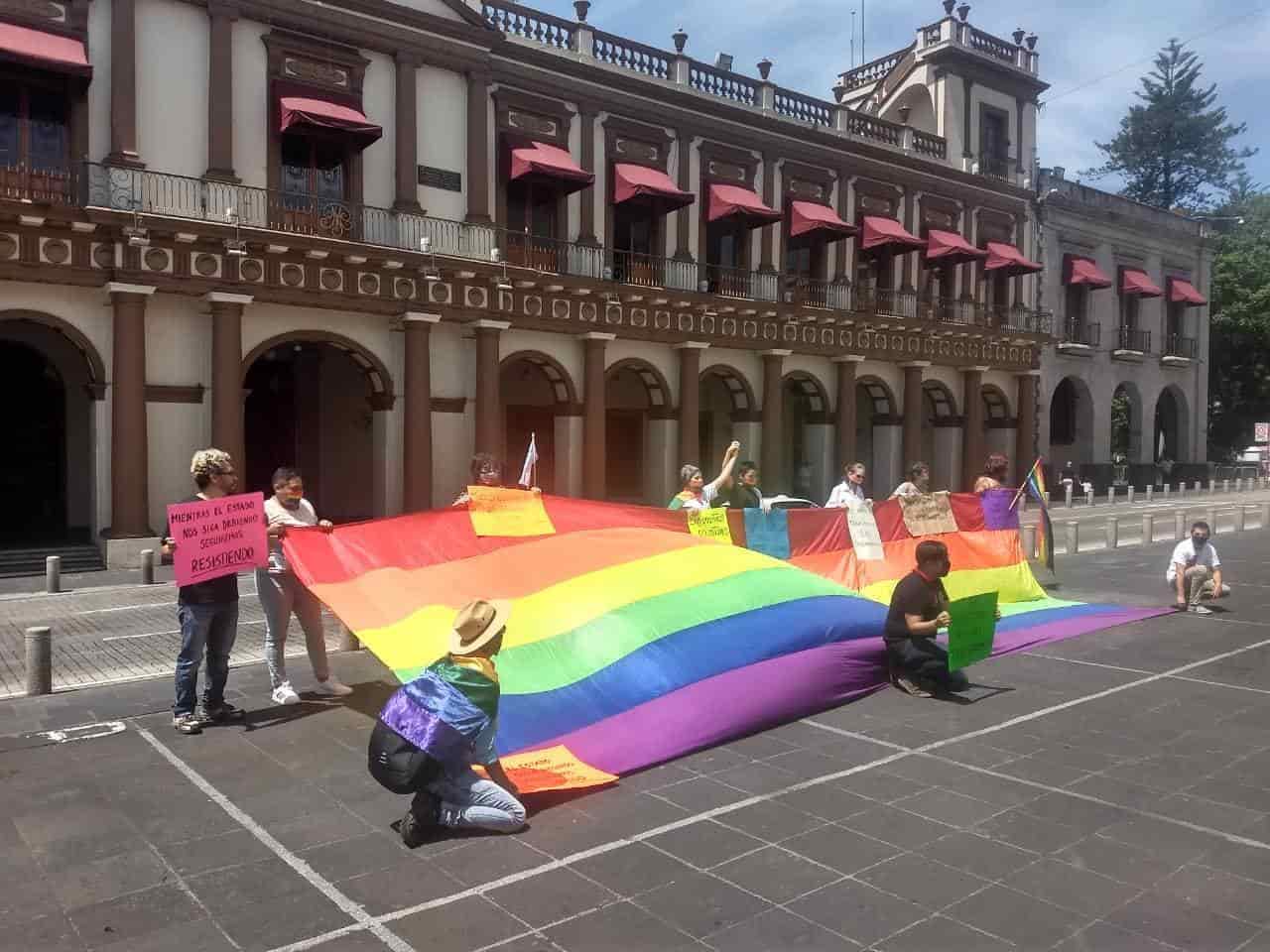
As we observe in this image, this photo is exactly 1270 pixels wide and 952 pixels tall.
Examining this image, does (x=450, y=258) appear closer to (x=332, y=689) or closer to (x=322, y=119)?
(x=322, y=119)

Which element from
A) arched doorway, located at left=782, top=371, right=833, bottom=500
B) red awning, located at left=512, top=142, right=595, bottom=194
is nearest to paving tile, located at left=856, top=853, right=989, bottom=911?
red awning, located at left=512, top=142, right=595, bottom=194

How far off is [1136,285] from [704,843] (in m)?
43.2

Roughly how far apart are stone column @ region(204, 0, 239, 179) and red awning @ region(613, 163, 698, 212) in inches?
367

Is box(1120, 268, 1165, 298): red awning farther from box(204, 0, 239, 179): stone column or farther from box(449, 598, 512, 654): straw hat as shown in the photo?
box(449, 598, 512, 654): straw hat

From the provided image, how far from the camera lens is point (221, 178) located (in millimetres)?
19078

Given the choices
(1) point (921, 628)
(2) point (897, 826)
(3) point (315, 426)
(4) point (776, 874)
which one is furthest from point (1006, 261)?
(4) point (776, 874)

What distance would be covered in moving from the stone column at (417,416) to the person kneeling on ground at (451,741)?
16.6m

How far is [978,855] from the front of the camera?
5152mm

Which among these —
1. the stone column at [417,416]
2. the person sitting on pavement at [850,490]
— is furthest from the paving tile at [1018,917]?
the stone column at [417,416]

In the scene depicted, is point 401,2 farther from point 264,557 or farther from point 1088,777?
point 1088,777

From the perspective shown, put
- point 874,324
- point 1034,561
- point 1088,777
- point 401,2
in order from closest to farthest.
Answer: point 1088,777, point 1034,561, point 401,2, point 874,324

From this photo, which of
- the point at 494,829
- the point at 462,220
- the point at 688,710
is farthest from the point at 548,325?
the point at 494,829

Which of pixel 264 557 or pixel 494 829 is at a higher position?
pixel 264 557

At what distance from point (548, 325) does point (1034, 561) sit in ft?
40.5
